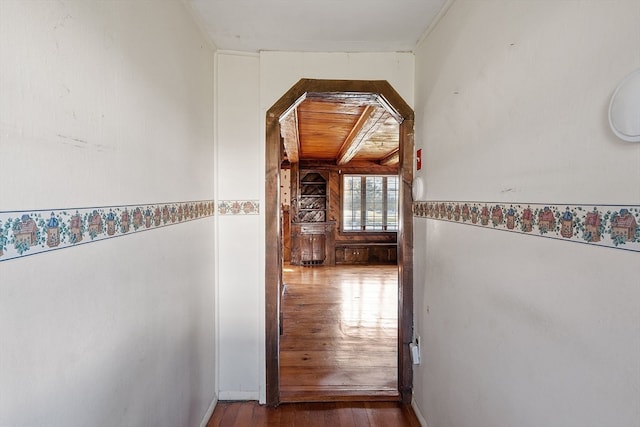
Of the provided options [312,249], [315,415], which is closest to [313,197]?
[312,249]

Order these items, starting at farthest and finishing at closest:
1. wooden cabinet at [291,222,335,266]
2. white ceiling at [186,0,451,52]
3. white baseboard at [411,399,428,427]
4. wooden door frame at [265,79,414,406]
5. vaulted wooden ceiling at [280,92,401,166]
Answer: wooden cabinet at [291,222,335,266] < vaulted wooden ceiling at [280,92,401,166] < wooden door frame at [265,79,414,406] < white baseboard at [411,399,428,427] < white ceiling at [186,0,451,52]

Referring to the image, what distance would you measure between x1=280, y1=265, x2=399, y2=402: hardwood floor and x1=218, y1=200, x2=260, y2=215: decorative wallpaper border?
49.4 inches

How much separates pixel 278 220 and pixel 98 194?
1264 mm

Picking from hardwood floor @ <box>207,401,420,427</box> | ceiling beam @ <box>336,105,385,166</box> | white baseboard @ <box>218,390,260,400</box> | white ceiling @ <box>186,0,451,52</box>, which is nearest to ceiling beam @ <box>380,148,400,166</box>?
ceiling beam @ <box>336,105,385,166</box>

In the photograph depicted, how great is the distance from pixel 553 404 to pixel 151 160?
4.94ft

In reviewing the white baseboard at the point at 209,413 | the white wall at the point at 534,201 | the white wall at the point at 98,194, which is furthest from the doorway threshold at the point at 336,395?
the white wall at the point at 98,194

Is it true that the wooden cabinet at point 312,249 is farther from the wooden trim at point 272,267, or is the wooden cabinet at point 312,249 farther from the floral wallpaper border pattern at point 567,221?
the floral wallpaper border pattern at point 567,221

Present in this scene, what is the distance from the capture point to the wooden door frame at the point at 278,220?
205 centimetres

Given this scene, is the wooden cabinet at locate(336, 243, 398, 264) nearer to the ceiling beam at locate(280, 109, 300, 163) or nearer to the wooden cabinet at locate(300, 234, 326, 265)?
the wooden cabinet at locate(300, 234, 326, 265)

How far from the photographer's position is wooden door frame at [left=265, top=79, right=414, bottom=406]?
6.72 feet

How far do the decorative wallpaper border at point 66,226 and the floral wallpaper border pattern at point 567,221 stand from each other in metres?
1.23

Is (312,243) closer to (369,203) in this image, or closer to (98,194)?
(369,203)

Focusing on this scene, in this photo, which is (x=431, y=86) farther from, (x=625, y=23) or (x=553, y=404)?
(x=553, y=404)

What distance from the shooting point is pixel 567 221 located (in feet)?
2.69
